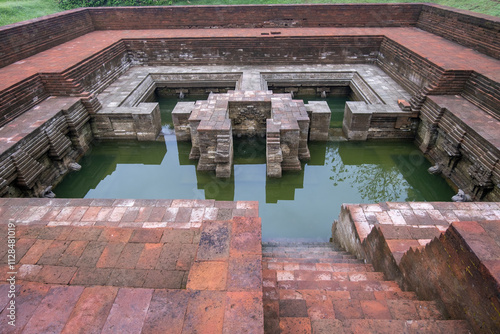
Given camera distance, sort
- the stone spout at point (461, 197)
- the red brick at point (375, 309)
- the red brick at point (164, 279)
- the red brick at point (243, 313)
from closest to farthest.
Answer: the red brick at point (243, 313)
the red brick at point (375, 309)
the red brick at point (164, 279)
the stone spout at point (461, 197)

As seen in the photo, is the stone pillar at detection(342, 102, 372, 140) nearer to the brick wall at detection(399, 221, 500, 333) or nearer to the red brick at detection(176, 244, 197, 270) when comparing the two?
the brick wall at detection(399, 221, 500, 333)

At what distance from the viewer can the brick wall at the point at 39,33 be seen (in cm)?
864

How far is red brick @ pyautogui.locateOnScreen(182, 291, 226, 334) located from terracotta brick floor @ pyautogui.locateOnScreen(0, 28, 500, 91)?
781 cm

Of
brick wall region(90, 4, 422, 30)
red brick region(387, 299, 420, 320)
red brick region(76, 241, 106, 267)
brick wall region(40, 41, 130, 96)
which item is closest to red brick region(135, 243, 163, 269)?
red brick region(76, 241, 106, 267)

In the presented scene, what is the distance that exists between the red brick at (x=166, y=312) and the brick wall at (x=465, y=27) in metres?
11.0

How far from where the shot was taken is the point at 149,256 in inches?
111

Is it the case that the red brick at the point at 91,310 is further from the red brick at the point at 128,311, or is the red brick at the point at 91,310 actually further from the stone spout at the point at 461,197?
the stone spout at the point at 461,197

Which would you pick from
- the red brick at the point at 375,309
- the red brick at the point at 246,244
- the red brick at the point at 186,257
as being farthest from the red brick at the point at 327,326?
the red brick at the point at 186,257

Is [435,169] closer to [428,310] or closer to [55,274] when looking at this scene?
[428,310]

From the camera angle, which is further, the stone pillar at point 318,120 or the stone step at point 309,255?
the stone pillar at point 318,120

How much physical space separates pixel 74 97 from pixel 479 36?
41.9 ft

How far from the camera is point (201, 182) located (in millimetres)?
6648

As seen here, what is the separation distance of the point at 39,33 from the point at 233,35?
7.11 meters

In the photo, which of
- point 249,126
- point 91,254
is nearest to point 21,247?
point 91,254
